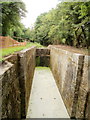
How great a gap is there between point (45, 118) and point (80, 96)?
1286 mm

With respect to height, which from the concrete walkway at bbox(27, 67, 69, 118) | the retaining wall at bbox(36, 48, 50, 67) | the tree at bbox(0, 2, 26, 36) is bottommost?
the concrete walkway at bbox(27, 67, 69, 118)

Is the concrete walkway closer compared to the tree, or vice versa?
the concrete walkway

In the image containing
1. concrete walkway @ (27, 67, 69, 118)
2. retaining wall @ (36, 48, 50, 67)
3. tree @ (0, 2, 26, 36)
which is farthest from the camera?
retaining wall @ (36, 48, 50, 67)

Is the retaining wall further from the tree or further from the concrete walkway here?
the concrete walkway

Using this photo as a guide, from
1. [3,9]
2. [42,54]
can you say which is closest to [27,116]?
[3,9]

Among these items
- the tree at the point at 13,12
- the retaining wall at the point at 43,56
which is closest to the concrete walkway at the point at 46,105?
the retaining wall at the point at 43,56

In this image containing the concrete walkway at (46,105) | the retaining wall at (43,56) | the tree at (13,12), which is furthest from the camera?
the retaining wall at (43,56)

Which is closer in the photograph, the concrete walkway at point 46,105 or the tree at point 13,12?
the concrete walkway at point 46,105

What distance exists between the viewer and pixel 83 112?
9.41 ft

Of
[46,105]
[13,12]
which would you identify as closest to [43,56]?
[13,12]

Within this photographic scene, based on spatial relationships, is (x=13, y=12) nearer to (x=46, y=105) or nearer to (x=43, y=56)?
(x=43, y=56)

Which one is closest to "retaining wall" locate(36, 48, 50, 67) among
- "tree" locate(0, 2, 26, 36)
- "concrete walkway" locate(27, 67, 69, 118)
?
"tree" locate(0, 2, 26, 36)

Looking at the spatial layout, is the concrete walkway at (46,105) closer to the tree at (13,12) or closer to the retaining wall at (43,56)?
the retaining wall at (43,56)

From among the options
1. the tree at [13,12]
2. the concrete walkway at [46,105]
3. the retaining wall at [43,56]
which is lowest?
the concrete walkway at [46,105]
